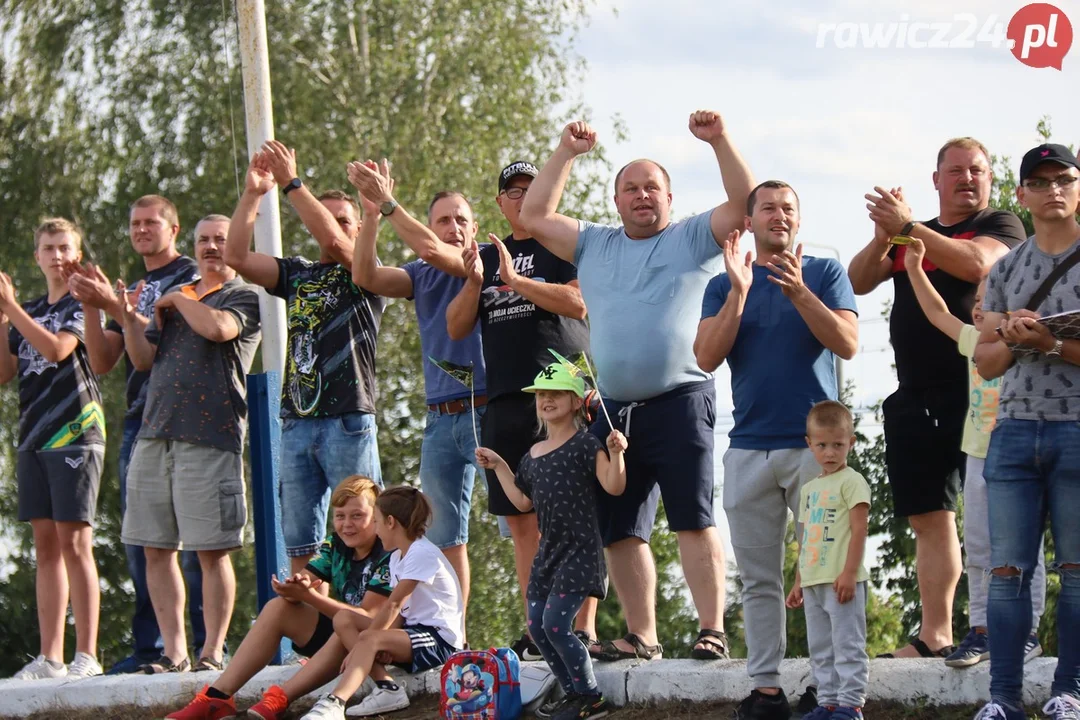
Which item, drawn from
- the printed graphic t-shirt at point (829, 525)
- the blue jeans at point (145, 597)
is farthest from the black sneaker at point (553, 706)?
the blue jeans at point (145, 597)

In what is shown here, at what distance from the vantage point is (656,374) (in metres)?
5.96

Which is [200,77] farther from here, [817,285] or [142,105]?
[817,285]

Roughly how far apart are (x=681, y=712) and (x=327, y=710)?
1431 mm

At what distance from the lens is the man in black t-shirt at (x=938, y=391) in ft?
19.1

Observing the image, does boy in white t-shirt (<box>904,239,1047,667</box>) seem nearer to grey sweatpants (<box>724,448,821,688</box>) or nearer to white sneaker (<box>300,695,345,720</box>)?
grey sweatpants (<box>724,448,821,688</box>)

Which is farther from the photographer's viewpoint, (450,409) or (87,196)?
(87,196)

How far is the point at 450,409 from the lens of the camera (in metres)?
6.82

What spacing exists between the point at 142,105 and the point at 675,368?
16385 millimetres

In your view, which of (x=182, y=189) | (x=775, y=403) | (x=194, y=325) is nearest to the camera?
(x=775, y=403)

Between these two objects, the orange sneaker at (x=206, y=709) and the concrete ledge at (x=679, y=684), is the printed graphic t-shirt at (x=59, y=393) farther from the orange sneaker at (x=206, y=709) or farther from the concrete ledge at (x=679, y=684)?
the orange sneaker at (x=206, y=709)

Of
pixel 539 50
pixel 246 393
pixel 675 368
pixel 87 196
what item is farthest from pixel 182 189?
pixel 675 368

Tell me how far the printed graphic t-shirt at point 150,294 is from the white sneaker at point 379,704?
215cm

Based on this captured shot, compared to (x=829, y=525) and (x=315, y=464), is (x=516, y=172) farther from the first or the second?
(x=829, y=525)

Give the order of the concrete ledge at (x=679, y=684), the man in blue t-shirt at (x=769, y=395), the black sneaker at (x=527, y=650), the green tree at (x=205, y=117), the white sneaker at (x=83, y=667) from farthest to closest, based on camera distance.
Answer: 1. the green tree at (x=205, y=117)
2. the white sneaker at (x=83, y=667)
3. the black sneaker at (x=527, y=650)
4. the man in blue t-shirt at (x=769, y=395)
5. the concrete ledge at (x=679, y=684)
